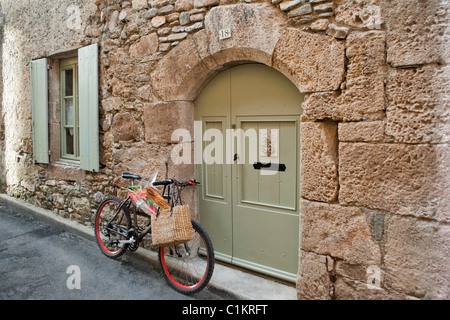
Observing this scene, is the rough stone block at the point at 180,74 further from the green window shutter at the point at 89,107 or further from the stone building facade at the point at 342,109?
the green window shutter at the point at 89,107

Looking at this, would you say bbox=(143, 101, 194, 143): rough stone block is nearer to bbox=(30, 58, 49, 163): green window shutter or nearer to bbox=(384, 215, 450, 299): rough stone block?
bbox=(384, 215, 450, 299): rough stone block

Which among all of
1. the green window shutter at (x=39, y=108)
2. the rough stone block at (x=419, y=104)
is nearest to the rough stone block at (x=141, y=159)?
the green window shutter at (x=39, y=108)

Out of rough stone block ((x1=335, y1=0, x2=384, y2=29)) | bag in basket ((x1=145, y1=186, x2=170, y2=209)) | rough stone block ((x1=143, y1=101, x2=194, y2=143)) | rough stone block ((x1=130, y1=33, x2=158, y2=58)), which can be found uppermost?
rough stone block ((x1=130, y1=33, x2=158, y2=58))

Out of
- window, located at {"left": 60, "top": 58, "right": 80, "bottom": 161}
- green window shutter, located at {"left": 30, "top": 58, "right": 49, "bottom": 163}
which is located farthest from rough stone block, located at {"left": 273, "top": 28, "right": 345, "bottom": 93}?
green window shutter, located at {"left": 30, "top": 58, "right": 49, "bottom": 163}

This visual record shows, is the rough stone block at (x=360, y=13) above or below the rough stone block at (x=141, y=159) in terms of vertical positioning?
above

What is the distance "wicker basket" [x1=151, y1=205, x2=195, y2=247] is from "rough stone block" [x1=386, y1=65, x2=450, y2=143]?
61.7 inches

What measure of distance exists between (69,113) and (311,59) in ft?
12.0

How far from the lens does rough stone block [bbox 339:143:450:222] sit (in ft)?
6.90

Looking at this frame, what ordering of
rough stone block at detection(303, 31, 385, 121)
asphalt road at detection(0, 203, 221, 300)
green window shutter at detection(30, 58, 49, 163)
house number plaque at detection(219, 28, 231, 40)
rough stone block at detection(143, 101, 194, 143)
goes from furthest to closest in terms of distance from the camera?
green window shutter at detection(30, 58, 49, 163) → rough stone block at detection(143, 101, 194, 143) → asphalt road at detection(0, 203, 221, 300) → house number plaque at detection(219, 28, 231, 40) → rough stone block at detection(303, 31, 385, 121)

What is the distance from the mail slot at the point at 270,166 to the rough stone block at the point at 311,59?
699 mm

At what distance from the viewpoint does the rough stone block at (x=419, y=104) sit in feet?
6.84

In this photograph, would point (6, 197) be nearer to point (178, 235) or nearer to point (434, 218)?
point (178, 235)

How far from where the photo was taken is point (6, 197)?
584 cm

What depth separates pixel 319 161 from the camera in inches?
99.8
